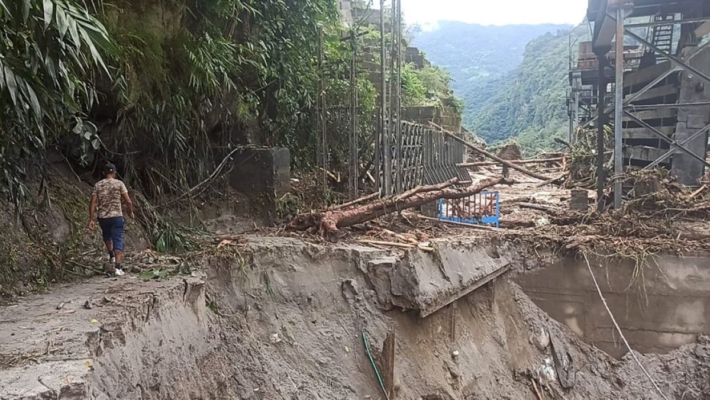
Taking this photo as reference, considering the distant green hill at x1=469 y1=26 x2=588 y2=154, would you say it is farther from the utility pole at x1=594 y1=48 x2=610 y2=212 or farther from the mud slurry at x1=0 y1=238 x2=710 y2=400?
the mud slurry at x1=0 y1=238 x2=710 y2=400

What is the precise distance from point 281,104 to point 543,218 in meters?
4.88

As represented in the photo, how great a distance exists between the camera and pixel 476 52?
85.7 meters

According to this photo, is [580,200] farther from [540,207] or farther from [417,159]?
[417,159]

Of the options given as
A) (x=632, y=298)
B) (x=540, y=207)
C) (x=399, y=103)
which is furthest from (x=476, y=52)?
(x=632, y=298)

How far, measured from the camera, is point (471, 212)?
32.4 feet

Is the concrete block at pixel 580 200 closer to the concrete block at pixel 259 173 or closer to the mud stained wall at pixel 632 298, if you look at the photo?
the mud stained wall at pixel 632 298

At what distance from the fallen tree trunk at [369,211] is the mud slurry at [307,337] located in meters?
0.69

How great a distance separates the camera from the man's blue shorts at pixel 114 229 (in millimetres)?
5297

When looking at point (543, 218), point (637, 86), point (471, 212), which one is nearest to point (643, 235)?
point (543, 218)

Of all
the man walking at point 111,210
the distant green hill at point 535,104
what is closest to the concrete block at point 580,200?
the man walking at point 111,210

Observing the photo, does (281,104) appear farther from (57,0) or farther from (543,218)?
(57,0)

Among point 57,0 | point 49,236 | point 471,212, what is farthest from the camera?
point 471,212

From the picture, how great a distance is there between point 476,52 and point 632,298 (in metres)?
82.9

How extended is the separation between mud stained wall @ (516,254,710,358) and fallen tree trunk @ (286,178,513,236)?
1644 millimetres
